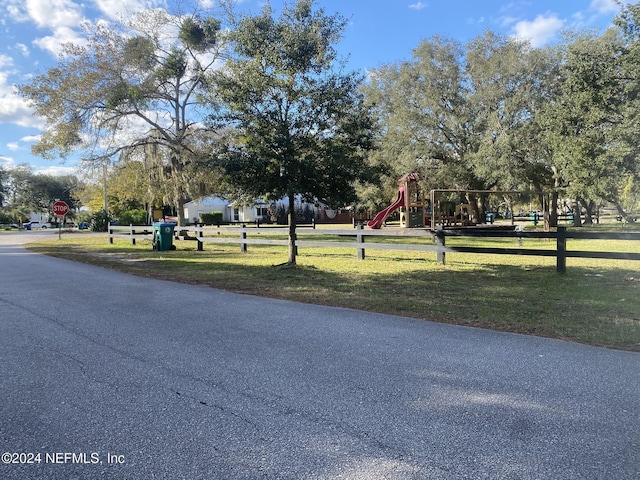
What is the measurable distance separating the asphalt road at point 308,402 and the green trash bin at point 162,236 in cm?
1247

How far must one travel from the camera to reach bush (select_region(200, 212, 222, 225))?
6083 centimetres

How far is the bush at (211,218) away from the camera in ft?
200

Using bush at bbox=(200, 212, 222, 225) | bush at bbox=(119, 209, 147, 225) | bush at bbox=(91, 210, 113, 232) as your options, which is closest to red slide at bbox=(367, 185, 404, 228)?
bush at bbox=(91, 210, 113, 232)

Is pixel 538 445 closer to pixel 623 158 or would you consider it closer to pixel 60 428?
pixel 60 428

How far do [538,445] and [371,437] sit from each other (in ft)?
3.55

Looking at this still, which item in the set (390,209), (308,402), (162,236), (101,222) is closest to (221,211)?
(101,222)

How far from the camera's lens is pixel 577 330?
5.50 meters

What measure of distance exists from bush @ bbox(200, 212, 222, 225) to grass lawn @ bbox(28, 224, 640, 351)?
47.0m

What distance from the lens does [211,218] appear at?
61375 millimetres

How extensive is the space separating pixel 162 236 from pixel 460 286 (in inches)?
521

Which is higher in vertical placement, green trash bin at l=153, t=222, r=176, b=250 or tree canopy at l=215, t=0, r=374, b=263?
tree canopy at l=215, t=0, r=374, b=263

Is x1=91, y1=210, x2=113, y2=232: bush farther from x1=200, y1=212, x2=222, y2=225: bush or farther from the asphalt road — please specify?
the asphalt road

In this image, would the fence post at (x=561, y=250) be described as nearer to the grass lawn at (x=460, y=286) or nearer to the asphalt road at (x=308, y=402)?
the grass lawn at (x=460, y=286)

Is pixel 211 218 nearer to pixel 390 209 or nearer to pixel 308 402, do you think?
pixel 390 209
